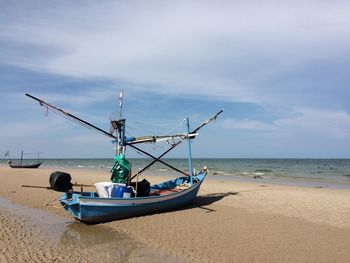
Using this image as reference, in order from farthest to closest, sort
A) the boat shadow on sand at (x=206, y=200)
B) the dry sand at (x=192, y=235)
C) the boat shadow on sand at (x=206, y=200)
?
the boat shadow on sand at (x=206, y=200)
the boat shadow on sand at (x=206, y=200)
the dry sand at (x=192, y=235)

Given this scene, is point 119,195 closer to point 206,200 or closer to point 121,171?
point 121,171

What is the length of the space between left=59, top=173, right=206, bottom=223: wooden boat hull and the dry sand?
31cm

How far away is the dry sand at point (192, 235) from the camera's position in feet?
29.9

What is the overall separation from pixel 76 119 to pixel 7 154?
7764 centimetres

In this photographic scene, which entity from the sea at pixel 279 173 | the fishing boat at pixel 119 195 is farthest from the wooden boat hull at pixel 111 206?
the sea at pixel 279 173

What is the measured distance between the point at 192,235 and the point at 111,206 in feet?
11.1

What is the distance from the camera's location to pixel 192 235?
1110 cm

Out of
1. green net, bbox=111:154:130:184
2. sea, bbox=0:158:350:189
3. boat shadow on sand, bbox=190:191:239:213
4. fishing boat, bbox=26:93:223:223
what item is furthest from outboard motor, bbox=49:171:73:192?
sea, bbox=0:158:350:189

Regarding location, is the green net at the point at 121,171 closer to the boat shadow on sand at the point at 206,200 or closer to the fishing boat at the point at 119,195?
the fishing boat at the point at 119,195

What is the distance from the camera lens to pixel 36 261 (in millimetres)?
8562

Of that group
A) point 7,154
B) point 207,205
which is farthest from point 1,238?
point 7,154

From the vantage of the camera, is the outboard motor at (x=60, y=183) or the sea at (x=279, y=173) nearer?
the outboard motor at (x=60, y=183)

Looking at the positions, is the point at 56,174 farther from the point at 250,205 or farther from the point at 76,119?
the point at 250,205

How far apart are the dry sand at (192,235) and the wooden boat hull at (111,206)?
1.01 feet
